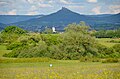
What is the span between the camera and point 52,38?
193ft

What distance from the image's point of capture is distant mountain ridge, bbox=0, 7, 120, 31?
41.3 meters

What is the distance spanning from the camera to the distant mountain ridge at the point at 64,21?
41.3m

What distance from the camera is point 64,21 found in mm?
54844

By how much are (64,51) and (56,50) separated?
1501 mm

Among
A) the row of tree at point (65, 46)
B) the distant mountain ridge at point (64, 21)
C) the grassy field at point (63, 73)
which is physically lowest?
the row of tree at point (65, 46)

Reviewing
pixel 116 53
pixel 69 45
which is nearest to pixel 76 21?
pixel 69 45

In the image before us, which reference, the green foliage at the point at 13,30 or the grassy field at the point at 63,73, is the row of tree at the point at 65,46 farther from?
the grassy field at the point at 63,73

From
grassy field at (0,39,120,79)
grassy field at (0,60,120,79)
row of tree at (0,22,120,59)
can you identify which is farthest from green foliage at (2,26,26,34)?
grassy field at (0,60,120,79)

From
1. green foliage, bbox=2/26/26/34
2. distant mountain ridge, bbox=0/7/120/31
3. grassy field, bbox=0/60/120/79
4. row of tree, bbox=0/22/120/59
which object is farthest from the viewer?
green foliage, bbox=2/26/26/34

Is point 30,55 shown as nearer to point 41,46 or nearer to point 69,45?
point 41,46

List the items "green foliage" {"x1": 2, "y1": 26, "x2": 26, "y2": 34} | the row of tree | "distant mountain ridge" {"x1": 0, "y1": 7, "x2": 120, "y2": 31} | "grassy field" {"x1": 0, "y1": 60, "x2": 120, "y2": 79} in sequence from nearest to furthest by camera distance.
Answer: "grassy field" {"x1": 0, "y1": 60, "x2": 120, "y2": 79} < "distant mountain ridge" {"x1": 0, "y1": 7, "x2": 120, "y2": 31} < the row of tree < "green foliage" {"x1": 2, "y1": 26, "x2": 26, "y2": 34}

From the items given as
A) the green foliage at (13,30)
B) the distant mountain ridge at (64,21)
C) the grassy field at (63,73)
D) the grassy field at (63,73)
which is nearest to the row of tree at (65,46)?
the green foliage at (13,30)

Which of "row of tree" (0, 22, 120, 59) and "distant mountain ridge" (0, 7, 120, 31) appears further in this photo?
"row of tree" (0, 22, 120, 59)

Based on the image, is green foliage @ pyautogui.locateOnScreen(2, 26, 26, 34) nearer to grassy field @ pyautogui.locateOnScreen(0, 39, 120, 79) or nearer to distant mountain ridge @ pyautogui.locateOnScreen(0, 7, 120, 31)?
distant mountain ridge @ pyautogui.locateOnScreen(0, 7, 120, 31)
